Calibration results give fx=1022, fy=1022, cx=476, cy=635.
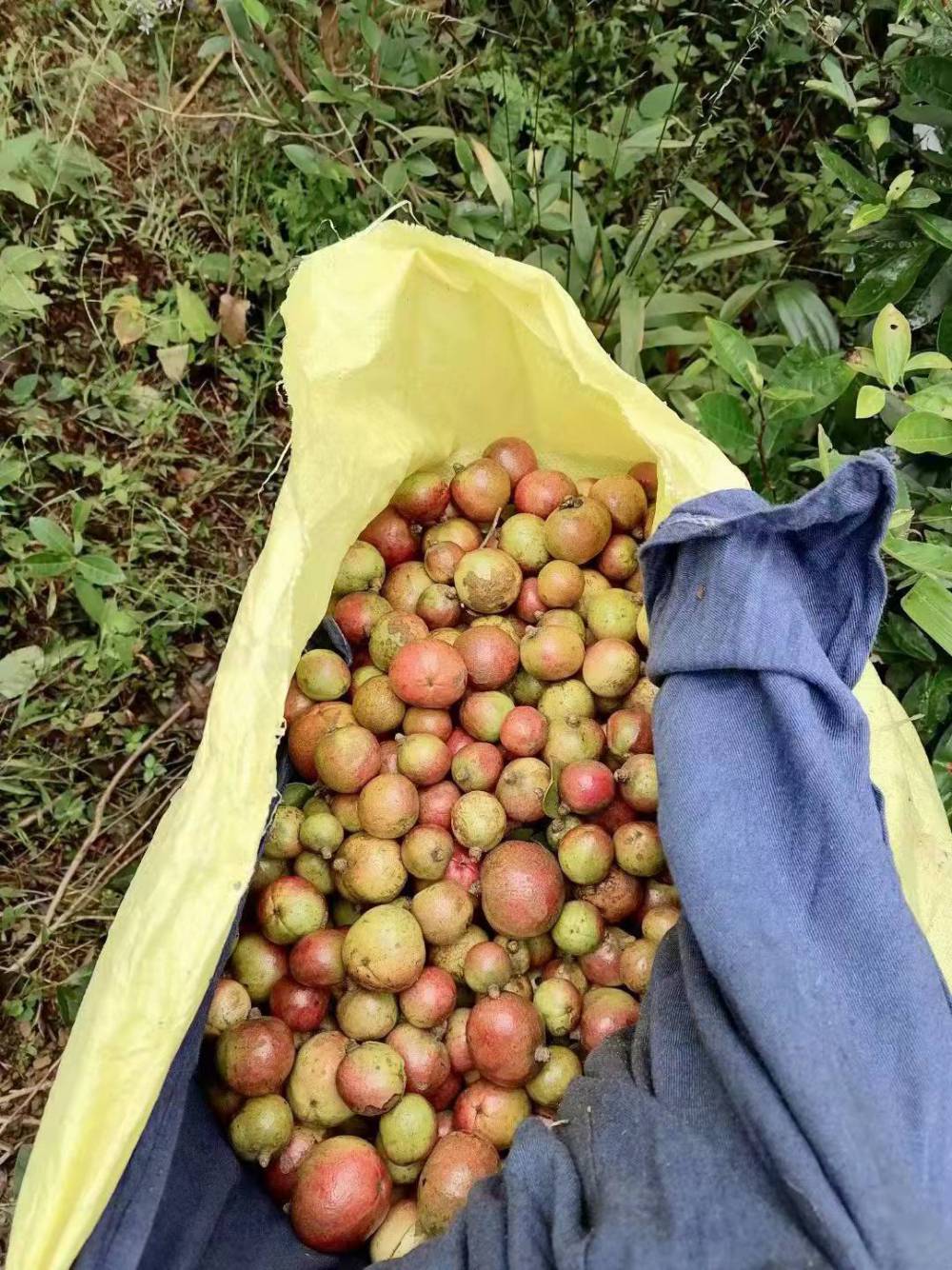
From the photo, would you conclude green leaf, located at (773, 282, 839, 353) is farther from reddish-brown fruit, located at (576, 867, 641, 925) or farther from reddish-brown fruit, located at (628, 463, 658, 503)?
reddish-brown fruit, located at (576, 867, 641, 925)

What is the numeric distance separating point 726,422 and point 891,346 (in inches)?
14.3

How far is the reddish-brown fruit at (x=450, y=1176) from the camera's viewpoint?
1.55m

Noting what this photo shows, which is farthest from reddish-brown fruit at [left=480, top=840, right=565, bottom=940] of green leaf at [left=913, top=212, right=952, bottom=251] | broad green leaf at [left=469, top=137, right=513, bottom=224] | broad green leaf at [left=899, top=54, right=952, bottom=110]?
broad green leaf at [left=899, top=54, right=952, bottom=110]

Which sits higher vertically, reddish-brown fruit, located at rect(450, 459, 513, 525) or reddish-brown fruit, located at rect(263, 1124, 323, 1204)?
reddish-brown fruit, located at rect(450, 459, 513, 525)

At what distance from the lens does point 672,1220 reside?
1.19m

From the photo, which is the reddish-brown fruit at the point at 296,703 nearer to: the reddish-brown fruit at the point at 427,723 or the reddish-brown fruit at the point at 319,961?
the reddish-brown fruit at the point at 427,723

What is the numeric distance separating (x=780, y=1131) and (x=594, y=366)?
1.23 metres

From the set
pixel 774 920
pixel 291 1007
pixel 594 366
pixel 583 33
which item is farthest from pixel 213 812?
pixel 583 33

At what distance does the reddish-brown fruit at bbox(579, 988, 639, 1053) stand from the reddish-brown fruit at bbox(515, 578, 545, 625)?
0.74m

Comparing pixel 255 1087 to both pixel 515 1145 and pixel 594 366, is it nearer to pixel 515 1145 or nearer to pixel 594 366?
pixel 515 1145

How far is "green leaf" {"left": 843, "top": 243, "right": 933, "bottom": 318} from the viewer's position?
2.23 meters

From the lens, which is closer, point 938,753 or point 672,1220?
point 672,1220

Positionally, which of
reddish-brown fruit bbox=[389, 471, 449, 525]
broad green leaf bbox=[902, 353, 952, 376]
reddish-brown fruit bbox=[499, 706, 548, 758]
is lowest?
reddish-brown fruit bbox=[499, 706, 548, 758]

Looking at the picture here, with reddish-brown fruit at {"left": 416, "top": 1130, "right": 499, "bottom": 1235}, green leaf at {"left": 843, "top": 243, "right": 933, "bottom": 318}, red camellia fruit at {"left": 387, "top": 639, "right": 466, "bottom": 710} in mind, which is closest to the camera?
reddish-brown fruit at {"left": 416, "top": 1130, "right": 499, "bottom": 1235}
